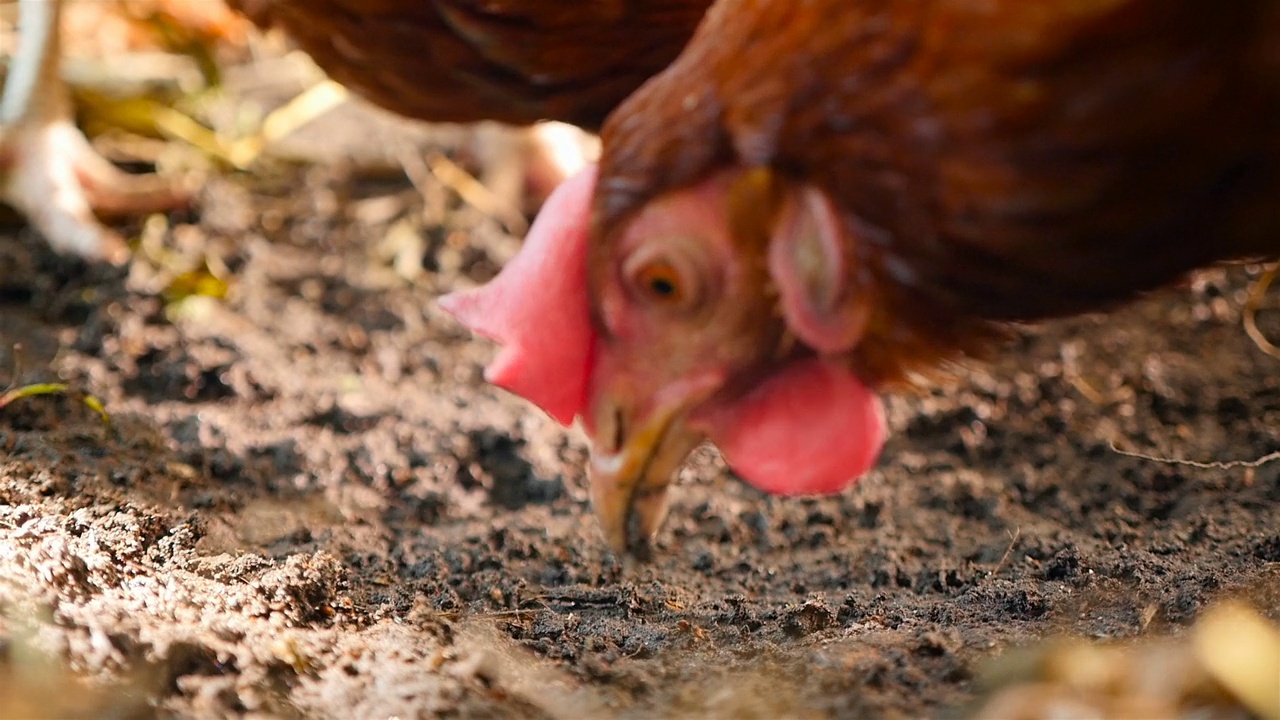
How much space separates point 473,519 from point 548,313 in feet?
1.78

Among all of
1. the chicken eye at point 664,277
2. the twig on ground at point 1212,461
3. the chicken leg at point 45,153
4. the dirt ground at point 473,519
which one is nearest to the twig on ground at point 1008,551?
the dirt ground at point 473,519

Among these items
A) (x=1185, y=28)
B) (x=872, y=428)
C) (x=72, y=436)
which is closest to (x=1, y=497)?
(x=72, y=436)

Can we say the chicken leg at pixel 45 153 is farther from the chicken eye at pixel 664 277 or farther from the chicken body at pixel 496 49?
the chicken eye at pixel 664 277

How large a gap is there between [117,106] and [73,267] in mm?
806

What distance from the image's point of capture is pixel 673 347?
1.07m

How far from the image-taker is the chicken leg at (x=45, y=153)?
2170 millimetres

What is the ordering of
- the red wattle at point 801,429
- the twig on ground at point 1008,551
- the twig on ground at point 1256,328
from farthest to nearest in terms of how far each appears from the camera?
1. the twig on ground at point 1256,328
2. the twig on ground at point 1008,551
3. the red wattle at point 801,429

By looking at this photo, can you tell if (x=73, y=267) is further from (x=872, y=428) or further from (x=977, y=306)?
(x=977, y=306)

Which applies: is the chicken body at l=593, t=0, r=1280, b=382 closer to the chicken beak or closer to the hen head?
the hen head

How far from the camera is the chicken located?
2.64 ft

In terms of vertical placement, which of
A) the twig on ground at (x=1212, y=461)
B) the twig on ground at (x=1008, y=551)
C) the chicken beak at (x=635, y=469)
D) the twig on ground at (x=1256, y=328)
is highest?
the chicken beak at (x=635, y=469)

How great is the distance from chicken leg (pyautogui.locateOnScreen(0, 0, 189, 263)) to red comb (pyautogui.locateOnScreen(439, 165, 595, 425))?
4.53 ft

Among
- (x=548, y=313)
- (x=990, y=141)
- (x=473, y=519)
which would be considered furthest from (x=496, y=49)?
(x=990, y=141)

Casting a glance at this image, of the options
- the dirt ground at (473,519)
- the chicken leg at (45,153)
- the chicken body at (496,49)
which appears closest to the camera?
the dirt ground at (473,519)
